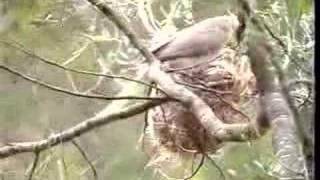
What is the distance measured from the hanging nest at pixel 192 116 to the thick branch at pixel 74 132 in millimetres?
19

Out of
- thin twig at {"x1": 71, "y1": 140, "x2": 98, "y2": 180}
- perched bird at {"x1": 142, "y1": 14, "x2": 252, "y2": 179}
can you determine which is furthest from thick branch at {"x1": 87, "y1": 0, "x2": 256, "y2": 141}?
thin twig at {"x1": 71, "y1": 140, "x2": 98, "y2": 180}

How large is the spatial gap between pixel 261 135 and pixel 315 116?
0.08 m

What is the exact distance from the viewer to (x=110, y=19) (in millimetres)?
1023

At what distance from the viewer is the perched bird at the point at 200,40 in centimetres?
100

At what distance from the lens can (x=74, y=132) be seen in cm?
101

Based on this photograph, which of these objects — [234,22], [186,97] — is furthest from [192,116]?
[234,22]

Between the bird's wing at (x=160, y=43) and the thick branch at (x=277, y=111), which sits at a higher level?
Result: the bird's wing at (x=160, y=43)

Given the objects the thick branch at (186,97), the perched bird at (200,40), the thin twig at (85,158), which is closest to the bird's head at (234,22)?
the perched bird at (200,40)

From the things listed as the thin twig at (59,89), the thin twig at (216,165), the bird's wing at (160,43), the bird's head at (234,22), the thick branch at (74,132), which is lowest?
the thin twig at (216,165)

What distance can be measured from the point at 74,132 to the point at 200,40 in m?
0.21

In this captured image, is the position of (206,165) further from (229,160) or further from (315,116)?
(315,116)

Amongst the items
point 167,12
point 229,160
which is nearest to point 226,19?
point 167,12

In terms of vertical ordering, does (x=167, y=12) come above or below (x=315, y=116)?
above

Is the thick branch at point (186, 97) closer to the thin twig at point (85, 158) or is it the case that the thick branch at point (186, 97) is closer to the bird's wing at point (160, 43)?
the bird's wing at point (160, 43)
